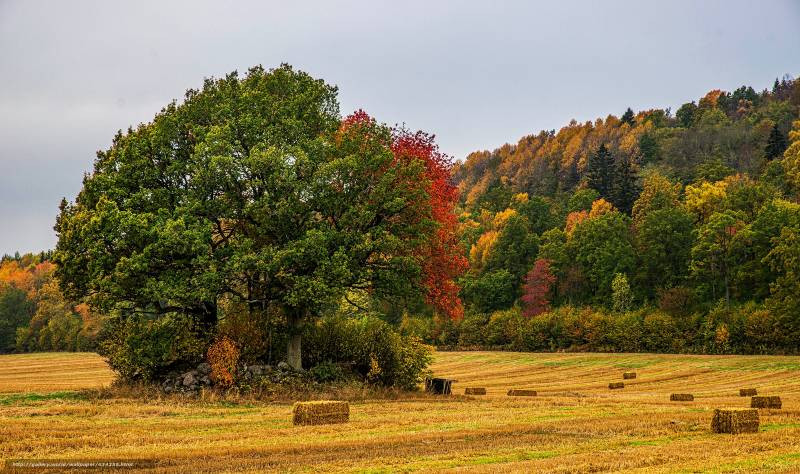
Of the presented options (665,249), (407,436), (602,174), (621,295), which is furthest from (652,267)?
(407,436)

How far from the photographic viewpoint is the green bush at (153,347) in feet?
103

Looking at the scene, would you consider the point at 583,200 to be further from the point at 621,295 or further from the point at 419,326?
the point at 419,326

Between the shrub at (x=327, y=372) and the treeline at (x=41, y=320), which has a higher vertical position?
the treeline at (x=41, y=320)

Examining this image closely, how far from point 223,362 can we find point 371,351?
22.8 feet

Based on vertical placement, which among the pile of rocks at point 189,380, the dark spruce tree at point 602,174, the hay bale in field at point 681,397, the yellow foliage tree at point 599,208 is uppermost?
the dark spruce tree at point 602,174

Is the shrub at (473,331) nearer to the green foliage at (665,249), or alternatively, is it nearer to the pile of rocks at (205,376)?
the green foliage at (665,249)

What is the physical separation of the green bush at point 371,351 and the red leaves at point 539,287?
66.9m

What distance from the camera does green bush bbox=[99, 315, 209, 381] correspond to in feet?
103

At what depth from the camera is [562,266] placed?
103 m

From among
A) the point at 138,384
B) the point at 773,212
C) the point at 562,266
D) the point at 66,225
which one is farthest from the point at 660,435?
the point at 562,266

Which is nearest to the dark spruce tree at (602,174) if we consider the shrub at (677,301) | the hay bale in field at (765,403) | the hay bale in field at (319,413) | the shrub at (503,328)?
the shrub at (677,301)

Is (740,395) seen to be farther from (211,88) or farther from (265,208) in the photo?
(211,88)

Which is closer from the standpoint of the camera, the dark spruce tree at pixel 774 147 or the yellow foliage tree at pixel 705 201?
the yellow foliage tree at pixel 705 201

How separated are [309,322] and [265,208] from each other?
20.9 ft
